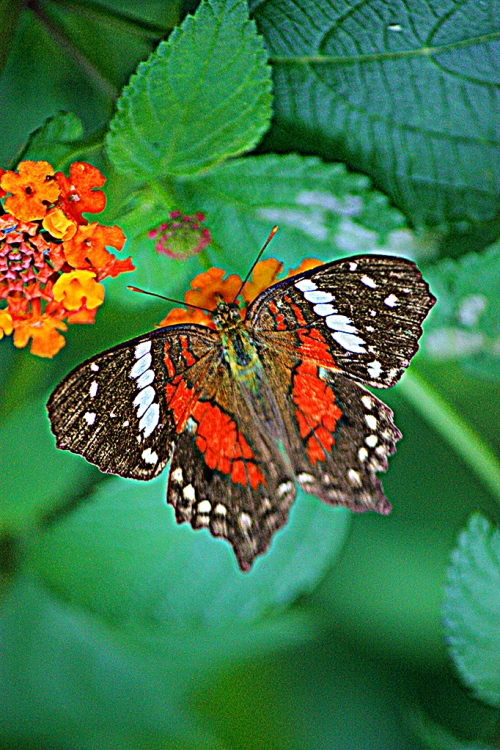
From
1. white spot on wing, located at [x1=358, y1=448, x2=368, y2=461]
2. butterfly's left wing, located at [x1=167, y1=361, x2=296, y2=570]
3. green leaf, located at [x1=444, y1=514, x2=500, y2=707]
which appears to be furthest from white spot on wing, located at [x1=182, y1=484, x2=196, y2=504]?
green leaf, located at [x1=444, y1=514, x2=500, y2=707]

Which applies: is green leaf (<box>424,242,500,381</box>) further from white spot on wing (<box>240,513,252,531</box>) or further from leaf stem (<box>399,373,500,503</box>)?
white spot on wing (<box>240,513,252,531</box>)

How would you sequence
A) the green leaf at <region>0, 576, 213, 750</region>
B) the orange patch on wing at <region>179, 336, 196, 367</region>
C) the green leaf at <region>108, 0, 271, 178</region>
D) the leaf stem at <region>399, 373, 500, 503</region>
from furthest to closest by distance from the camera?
the green leaf at <region>0, 576, 213, 750</region> < the leaf stem at <region>399, 373, 500, 503</region> < the orange patch on wing at <region>179, 336, 196, 367</region> < the green leaf at <region>108, 0, 271, 178</region>

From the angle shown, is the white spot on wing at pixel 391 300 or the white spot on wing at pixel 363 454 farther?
the white spot on wing at pixel 363 454

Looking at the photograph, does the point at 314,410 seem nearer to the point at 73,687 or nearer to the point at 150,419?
the point at 150,419

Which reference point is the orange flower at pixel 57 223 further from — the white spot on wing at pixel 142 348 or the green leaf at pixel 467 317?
the green leaf at pixel 467 317

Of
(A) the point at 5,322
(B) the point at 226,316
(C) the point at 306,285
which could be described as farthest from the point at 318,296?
(A) the point at 5,322

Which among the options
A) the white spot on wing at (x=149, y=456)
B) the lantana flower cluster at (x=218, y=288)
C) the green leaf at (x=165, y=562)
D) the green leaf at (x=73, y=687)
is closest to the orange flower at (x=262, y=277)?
the lantana flower cluster at (x=218, y=288)

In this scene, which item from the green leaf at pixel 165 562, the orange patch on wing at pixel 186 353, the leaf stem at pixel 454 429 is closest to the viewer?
the orange patch on wing at pixel 186 353
